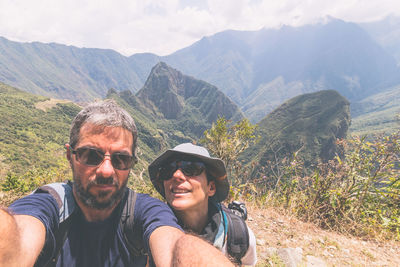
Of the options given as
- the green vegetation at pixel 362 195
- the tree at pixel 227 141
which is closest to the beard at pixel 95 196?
the tree at pixel 227 141

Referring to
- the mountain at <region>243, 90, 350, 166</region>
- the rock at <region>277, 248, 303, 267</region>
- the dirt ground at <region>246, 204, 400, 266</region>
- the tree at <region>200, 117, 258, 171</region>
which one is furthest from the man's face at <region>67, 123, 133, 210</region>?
the mountain at <region>243, 90, 350, 166</region>

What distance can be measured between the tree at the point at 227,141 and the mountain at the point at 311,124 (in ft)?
263

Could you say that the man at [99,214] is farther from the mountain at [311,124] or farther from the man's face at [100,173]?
the mountain at [311,124]

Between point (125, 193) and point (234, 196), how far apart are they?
3090 millimetres

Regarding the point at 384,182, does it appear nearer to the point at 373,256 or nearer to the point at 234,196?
the point at 373,256

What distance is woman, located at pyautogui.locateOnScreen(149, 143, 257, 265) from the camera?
6.94 ft

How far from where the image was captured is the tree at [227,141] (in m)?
4.99

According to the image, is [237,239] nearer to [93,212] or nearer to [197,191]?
[197,191]

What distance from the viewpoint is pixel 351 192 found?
153 inches

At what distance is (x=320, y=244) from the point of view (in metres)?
3.27

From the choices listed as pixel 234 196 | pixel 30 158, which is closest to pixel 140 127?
pixel 30 158

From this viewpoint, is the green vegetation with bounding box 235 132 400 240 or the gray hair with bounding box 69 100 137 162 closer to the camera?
the gray hair with bounding box 69 100 137 162

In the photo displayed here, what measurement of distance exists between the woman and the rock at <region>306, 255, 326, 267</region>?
127 centimetres

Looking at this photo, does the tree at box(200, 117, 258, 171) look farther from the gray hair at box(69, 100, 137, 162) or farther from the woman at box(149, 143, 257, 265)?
the gray hair at box(69, 100, 137, 162)
